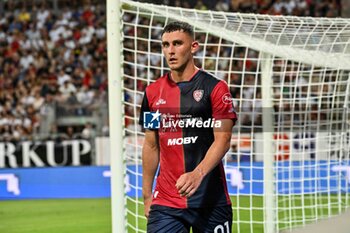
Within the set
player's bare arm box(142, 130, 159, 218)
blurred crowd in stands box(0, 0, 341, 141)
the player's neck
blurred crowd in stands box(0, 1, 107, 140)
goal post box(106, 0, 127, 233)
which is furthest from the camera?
blurred crowd in stands box(0, 1, 107, 140)

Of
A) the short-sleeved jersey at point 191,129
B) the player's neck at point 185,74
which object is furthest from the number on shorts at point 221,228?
the player's neck at point 185,74

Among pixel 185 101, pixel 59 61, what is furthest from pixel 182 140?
pixel 59 61

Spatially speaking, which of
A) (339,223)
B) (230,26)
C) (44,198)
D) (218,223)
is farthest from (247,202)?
(339,223)

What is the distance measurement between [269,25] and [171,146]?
2928 millimetres

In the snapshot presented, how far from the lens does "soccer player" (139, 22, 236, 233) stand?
391 cm

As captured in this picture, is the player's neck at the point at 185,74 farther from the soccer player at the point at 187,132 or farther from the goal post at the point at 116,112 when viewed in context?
the goal post at the point at 116,112

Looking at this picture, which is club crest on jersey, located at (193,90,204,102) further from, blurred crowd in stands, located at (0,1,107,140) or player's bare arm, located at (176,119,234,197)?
blurred crowd in stands, located at (0,1,107,140)

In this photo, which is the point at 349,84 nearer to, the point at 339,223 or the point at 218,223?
the point at 218,223

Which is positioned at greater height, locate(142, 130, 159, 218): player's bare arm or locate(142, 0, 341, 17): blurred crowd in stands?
locate(142, 0, 341, 17): blurred crowd in stands

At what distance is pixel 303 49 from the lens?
23.4 ft

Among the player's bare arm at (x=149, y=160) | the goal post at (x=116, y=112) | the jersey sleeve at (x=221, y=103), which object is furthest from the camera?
the goal post at (x=116, y=112)

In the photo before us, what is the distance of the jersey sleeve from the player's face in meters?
0.22

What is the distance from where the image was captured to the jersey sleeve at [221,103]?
3.87 metres

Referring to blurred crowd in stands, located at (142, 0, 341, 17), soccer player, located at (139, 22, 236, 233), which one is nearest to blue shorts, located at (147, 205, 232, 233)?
soccer player, located at (139, 22, 236, 233)
